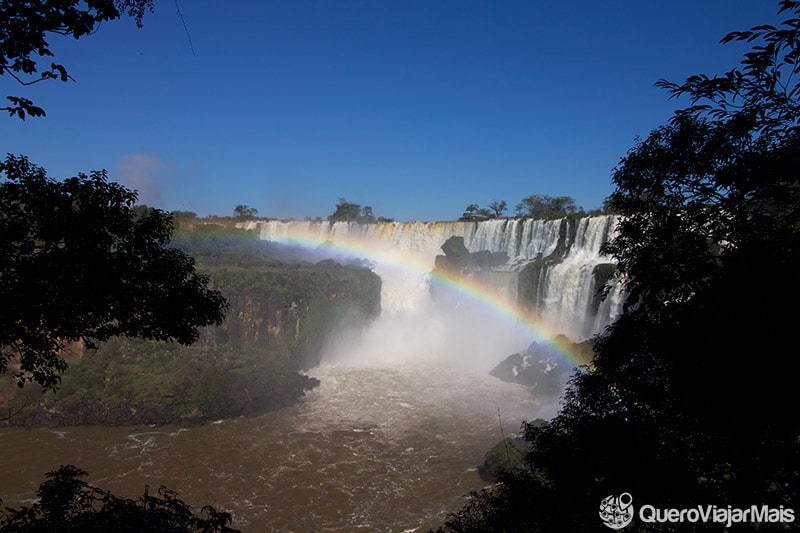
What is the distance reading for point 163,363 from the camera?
2366 centimetres

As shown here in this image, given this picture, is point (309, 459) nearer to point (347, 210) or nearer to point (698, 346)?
point (698, 346)

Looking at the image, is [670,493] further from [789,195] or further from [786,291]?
[789,195]

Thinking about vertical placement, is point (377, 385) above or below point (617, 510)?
below

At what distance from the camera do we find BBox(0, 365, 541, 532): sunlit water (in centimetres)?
1359

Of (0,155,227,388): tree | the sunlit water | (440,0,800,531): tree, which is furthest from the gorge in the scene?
(0,155,227,388): tree

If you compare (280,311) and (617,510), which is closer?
(617,510)

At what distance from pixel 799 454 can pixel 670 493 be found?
1.47m

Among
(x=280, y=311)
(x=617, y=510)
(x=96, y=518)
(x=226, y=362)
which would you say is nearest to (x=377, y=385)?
(x=280, y=311)

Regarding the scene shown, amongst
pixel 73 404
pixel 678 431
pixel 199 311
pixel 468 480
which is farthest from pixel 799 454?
pixel 73 404

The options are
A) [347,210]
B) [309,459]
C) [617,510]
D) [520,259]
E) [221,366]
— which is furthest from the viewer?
[347,210]

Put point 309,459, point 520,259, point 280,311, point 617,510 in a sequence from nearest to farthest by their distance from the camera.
Answer: point 617,510 < point 309,459 < point 280,311 < point 520,259

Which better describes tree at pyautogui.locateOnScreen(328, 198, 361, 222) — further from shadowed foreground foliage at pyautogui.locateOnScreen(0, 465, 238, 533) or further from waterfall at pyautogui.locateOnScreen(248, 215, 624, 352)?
shadowed foreground foliage at pyautogui.locateOnScreen(0, 465, 238, 533)

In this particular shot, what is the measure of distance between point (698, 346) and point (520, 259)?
29671 mm

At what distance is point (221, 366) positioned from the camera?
23984 millimetres
